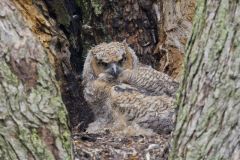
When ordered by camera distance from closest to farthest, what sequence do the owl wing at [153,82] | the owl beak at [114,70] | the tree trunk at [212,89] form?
the tree trunk at [212,89] < the owl wing at [153,82] < the owl beak at [114,70]

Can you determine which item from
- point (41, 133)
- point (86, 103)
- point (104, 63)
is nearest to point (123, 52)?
point (104, 63)

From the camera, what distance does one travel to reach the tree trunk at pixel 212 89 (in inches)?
122

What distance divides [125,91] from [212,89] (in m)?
2.48

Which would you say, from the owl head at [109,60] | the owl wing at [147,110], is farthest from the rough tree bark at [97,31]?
the owl wing at [147,110]

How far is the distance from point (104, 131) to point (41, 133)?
214cm

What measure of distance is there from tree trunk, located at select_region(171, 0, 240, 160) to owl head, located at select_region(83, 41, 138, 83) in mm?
2697

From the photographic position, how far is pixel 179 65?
6465mm

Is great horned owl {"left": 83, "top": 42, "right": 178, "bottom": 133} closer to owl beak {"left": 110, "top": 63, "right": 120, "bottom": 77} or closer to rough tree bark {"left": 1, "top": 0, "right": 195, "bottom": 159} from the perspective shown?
owl beak {"left": 110, "top": 63, "right": 120, "bottom": 77}

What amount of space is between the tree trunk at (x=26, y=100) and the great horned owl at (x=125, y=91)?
194 centimetres

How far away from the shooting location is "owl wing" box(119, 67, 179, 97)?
5691 mm

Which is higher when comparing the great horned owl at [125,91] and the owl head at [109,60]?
the owl head at [109,60]

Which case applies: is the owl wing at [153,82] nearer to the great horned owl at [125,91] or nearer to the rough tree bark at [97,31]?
the great horned owl at [125,91]

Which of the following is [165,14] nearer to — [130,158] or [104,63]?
[104,63]

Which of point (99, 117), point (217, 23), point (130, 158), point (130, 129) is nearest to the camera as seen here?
point (217, 23)
